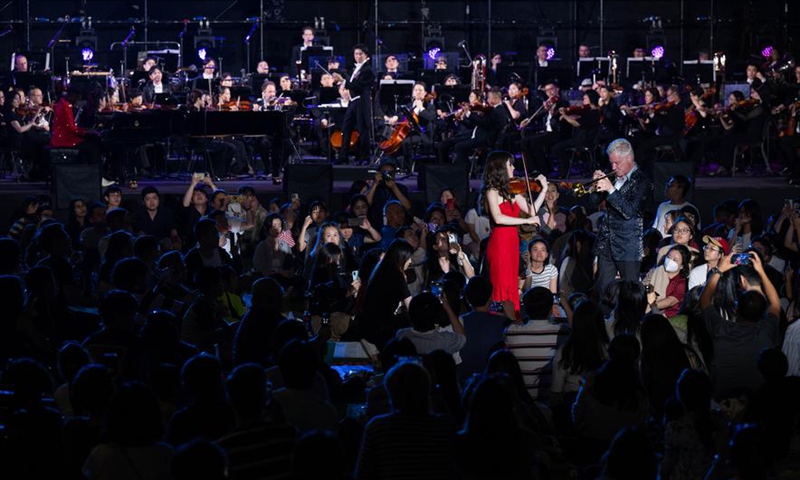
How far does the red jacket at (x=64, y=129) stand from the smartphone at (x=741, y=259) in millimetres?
10702

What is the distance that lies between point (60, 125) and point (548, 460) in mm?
12274

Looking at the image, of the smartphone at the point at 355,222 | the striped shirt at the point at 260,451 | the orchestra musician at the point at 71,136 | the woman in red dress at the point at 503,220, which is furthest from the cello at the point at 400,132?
the striped shirt at the point at 260,451

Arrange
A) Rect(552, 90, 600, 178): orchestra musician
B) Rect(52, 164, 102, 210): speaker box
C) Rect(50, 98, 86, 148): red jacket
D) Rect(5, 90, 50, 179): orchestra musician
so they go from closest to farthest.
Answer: Rect(52, 164, 102, 210): speaker box → Rect(50, 98, 86, 148): red jacket → Rect(5, 90, 50, 179): orchestra musician → Rect(552, 90, 600, 178): orchestra musician

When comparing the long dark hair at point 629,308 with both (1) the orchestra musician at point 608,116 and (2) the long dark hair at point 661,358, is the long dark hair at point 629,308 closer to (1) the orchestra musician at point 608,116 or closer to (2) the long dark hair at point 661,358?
(2) the long dark hair at point 661,358

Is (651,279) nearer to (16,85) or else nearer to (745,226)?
(745,226)

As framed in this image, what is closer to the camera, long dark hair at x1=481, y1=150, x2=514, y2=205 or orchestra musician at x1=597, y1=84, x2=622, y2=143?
long dark hair at x1=481, y1=150, x2=514, y2=205

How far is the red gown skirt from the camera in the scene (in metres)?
9.39

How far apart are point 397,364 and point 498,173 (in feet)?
14.2

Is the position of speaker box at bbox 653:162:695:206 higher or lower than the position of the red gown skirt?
higher

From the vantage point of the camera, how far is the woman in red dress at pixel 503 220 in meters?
9.11

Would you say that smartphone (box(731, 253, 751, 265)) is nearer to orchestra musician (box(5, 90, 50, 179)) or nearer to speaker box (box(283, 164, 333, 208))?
speaker box (box(283, 164, 333, 208))

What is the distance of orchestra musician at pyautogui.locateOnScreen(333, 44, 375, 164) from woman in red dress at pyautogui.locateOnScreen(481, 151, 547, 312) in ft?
29.0

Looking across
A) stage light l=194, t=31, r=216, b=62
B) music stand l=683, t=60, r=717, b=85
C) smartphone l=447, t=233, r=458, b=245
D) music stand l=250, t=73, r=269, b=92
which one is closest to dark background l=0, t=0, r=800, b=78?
stage light l=194, t=31, r=216, b=62

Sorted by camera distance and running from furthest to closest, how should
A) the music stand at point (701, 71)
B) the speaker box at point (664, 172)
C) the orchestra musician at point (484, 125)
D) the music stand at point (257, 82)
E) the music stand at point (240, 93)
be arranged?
the music stand at point (701, 71) < the music stand at point (257, 82) < the music stand at point (240, 93) < the orchestra musician at point (484, 125) < the speaker box at point (664, 172)
